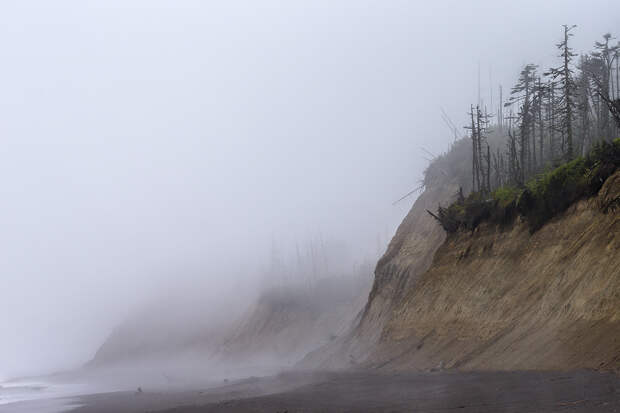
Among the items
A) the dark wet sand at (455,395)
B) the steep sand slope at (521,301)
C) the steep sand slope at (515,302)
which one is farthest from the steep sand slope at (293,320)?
the dark wet sand at (455,395)

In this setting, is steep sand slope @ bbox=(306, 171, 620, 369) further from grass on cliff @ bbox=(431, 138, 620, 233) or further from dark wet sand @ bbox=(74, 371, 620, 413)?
dark wet sand @ bbox=(74, 371, 620, 413)

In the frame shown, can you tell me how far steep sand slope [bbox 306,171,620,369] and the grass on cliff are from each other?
69cm

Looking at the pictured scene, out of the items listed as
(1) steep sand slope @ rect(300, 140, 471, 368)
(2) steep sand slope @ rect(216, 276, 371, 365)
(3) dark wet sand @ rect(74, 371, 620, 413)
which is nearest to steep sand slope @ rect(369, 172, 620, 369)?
(3) dark wet sand @ rect(74, 371, 620, 413)

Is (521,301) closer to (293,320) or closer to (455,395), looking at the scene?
(455,395)

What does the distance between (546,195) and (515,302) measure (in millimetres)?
6105

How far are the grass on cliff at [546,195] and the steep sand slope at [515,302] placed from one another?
69 cm

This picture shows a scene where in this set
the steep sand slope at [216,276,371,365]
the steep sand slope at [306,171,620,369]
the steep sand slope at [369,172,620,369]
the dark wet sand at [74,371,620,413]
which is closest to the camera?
the dark wet sand at [74,371,620,413]

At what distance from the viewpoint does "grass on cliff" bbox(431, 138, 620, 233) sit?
2919 centimetres

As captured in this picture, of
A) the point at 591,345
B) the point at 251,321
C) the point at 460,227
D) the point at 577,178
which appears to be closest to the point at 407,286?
the point at 460,227

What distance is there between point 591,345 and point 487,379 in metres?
4.21

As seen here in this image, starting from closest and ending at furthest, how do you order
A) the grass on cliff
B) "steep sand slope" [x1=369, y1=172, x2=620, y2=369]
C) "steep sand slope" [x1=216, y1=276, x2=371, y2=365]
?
"steep sand slope" [x1=369, y1=172, x2=620, y2=369]
the grass on cliff
"steep sand slope" [x1=216, y1=276, x2=371, y2=365]

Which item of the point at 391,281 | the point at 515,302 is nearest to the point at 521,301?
the point at 515,302

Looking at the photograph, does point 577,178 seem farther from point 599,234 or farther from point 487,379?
point 487,379

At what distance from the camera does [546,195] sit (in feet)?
112
